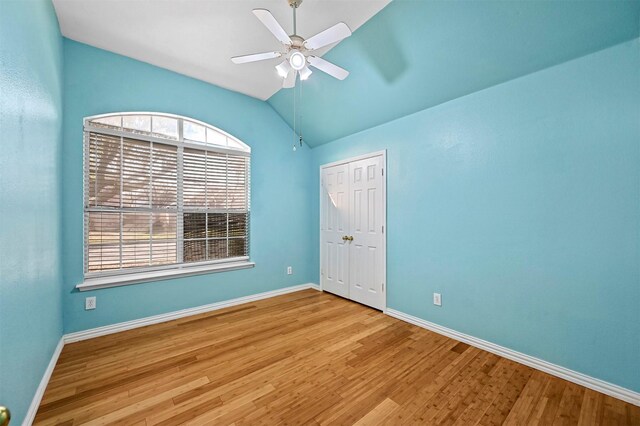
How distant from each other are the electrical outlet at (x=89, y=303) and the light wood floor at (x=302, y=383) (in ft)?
1.08

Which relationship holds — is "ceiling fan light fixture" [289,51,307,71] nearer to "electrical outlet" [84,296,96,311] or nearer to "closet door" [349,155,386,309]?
"closet door" [349,155,386,309]

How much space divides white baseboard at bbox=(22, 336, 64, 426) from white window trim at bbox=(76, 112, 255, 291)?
0.59 m

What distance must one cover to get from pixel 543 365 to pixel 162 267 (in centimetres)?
397

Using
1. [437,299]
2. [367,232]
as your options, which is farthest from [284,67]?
[437,299]

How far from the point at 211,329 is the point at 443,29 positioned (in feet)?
12.2

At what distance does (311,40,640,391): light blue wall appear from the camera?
1.78 metres

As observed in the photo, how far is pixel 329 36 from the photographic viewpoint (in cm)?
182

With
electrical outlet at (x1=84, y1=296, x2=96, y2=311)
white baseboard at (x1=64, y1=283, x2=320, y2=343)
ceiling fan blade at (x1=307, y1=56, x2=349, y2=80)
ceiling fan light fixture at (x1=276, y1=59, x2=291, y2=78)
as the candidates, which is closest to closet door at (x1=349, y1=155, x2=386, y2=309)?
white baseboard at (x1=64, y1=283, x2=320, y2=343)

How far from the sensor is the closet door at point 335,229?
152 inches

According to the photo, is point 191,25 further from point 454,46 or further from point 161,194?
point 454,46

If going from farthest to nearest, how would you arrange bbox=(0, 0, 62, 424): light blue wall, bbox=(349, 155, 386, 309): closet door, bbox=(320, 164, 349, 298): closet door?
bbox=(320, 164, 349, 298): closet door < bbox=(349, 155, 386, 309): closet door < bbox=(0, 0, 62, 424): light blue wall

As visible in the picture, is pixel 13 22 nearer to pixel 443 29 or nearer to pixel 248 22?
pixel 248 22

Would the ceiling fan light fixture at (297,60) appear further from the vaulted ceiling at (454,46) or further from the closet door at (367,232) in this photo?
the closet door at (367,232)

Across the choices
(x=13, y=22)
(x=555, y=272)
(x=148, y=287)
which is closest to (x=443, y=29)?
(x=555, y=272)
